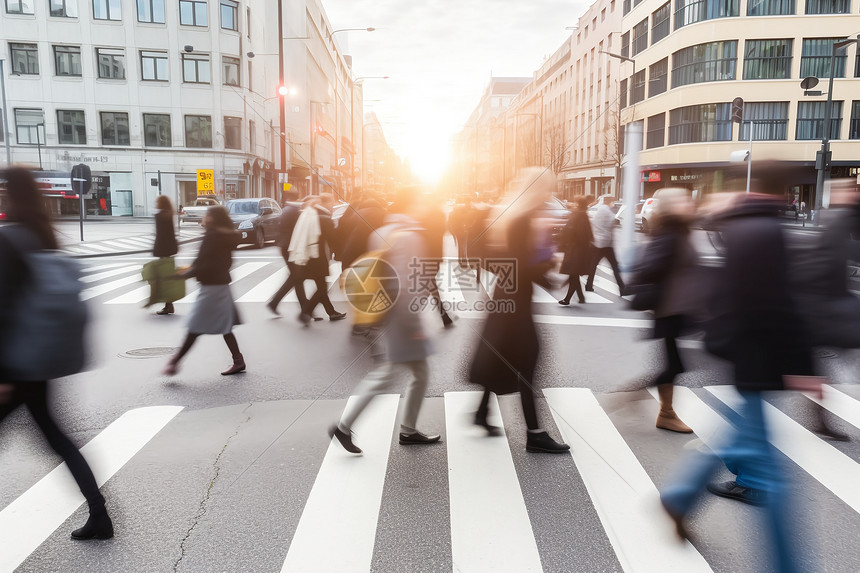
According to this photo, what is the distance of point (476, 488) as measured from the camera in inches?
156

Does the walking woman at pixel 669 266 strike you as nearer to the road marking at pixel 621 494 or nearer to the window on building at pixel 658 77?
the road marking at pixel 621 494

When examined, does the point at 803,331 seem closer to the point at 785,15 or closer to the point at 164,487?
the point at 164,487

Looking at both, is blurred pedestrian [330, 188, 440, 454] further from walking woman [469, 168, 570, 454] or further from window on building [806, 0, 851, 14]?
window on building [806, 0, 851, 14]

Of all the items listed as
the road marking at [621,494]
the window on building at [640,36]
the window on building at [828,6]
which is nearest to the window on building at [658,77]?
the window on building at [640,36]

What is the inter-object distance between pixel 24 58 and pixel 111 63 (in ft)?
17.5

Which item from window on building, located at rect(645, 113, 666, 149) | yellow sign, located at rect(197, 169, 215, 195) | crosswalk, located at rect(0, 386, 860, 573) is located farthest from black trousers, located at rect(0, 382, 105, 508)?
window on building, located at rect(645, 113, 666, 149)

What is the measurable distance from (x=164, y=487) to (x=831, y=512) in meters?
4.01

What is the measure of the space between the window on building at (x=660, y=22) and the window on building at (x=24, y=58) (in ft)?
138

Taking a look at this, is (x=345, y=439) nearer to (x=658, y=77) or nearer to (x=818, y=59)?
(x=818, y=59)

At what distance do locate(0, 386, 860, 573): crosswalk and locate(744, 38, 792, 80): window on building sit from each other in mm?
40114

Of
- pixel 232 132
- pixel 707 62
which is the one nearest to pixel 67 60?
pixel 232 132

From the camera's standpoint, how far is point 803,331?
282 cm

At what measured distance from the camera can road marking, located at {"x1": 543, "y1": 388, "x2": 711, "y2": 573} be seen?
3.16m

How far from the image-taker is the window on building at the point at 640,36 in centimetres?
4778
